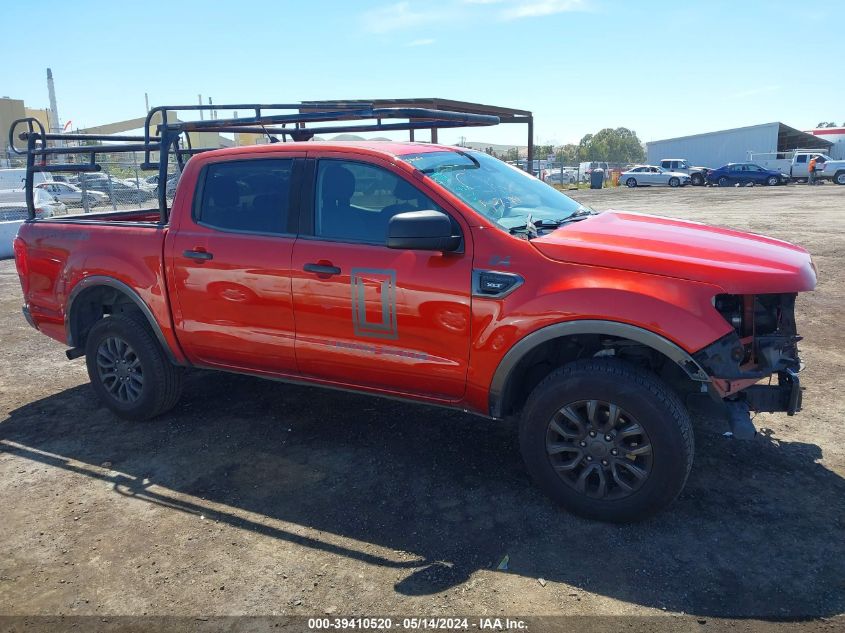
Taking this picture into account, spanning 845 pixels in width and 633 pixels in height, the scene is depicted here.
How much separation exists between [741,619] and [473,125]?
3627 millimetres

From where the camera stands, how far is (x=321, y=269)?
12.5 ft

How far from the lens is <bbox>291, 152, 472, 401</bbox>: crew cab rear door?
3518mm

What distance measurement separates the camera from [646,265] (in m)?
3.16

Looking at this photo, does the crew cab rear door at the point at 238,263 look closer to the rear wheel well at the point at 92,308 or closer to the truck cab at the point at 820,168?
the rear wheel well at the point at 92,308

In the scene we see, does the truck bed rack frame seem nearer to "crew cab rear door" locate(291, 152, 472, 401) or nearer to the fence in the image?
"crew cab rear door" locate(291, 152, 472, 401)

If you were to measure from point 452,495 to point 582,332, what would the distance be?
1.22 m

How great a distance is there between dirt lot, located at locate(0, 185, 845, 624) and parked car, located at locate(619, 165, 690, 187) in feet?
122

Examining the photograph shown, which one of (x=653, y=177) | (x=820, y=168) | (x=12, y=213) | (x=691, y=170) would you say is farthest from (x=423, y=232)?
(x=691, y=170)

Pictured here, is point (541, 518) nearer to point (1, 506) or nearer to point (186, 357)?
point (186, 357)

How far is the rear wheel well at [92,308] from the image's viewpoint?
15.9ft

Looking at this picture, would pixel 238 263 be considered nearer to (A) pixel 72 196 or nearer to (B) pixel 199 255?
(B) pixel 199 255

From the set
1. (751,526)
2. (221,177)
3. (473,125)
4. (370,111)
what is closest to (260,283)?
(221,177)

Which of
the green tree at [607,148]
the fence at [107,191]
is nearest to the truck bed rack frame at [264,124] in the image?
the fence at [107,191]

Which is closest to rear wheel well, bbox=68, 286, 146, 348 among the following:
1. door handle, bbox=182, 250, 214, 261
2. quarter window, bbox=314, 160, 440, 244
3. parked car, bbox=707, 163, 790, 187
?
door handle, bbox=182, 250, 214, 261
